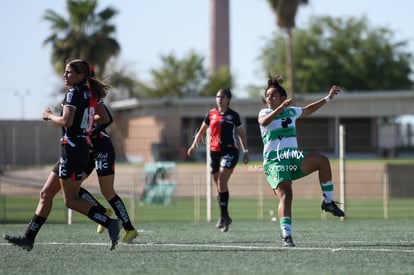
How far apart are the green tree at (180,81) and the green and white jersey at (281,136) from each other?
65.6 meters

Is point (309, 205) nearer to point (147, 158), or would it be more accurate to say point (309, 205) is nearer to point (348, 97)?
point (147, 158)

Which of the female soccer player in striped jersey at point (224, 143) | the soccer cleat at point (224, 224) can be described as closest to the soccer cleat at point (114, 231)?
the soccer cleat at point (224, 224)

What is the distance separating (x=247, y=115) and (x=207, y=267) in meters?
36.2

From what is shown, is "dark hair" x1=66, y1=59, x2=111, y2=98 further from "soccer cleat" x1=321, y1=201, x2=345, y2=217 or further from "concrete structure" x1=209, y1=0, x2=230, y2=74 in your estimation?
"concrete structure" x1=209, y1=0, x2=230, y2=74

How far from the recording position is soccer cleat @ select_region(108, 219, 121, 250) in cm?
994

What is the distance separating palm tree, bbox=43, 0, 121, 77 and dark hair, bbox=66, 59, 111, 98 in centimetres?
3278

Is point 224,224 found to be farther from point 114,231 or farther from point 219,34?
point 219,34

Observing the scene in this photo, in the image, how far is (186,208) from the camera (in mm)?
27188

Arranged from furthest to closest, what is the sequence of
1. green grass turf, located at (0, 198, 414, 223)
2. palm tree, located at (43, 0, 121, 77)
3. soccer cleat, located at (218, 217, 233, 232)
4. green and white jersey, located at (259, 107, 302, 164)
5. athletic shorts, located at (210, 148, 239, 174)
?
palm tree, located at (43, 0, 121, 77) → green grass turf, located at (0, 198, 414, 223) → athletic shorts, located at (210, 148, 239, 174) → soccer cleat, located at (218, 217, 233, 232) → green and white jersey, located at (259, 107, 302, 164)

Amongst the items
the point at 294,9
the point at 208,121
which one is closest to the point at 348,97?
the point at 294,9

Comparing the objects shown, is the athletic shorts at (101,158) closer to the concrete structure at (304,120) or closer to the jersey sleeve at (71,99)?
the jersey sleeve at (71,99)

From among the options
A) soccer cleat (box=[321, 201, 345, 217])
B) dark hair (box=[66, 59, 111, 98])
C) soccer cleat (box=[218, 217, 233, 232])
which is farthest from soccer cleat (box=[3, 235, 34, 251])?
soccer cleat (box=[218, 217, 233, 232])

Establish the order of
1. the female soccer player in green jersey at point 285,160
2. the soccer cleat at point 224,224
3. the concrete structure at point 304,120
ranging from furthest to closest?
1. the concrete structure at point 304,120
2. the soccer cleat at point 224,224
3. the female soccer player in green jersey at point 285,160

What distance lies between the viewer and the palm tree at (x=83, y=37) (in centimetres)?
4272
